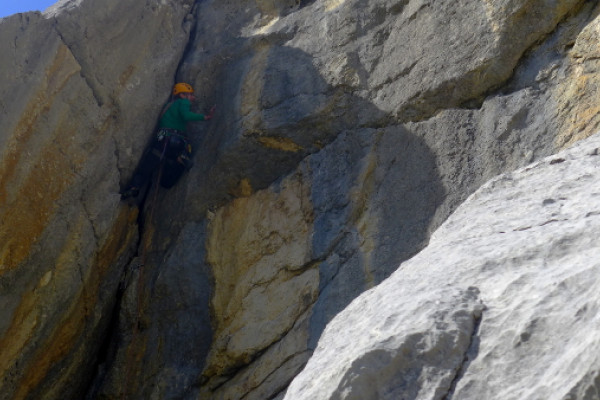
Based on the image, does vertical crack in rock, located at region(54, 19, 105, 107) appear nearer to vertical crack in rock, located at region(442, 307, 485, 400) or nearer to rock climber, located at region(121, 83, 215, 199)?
rock climber, located at region(121, 83, 215, 199)

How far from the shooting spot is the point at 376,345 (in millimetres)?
2521

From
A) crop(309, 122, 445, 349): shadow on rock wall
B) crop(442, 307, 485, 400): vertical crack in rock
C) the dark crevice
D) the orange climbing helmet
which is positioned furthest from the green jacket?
crop(442, 307, 485, 400): vertical crack in rock

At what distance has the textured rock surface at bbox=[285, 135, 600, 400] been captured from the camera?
223 centimetres

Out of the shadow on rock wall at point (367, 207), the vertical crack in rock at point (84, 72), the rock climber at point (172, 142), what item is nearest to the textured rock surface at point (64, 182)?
the vertical crack in rock at point (84, 72)

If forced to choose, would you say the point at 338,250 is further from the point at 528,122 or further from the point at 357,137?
the point at 528,122

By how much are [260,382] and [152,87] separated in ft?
11.7

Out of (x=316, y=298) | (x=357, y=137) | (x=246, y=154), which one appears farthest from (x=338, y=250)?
(x=246, y=154)

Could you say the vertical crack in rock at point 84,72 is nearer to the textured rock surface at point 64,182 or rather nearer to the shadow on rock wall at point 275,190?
the textured rock surface at point 64,182

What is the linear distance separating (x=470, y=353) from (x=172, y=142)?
5679mm

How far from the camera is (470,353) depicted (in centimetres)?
243

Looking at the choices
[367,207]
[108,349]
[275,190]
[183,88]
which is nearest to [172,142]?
[183,88]

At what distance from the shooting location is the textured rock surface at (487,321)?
2.23 m

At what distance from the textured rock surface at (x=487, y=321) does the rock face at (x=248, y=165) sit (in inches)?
106

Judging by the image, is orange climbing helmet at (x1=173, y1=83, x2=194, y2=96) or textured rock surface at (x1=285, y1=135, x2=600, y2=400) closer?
textured rock surface at (x1=285, y1=135, x2=600, y2=400)
